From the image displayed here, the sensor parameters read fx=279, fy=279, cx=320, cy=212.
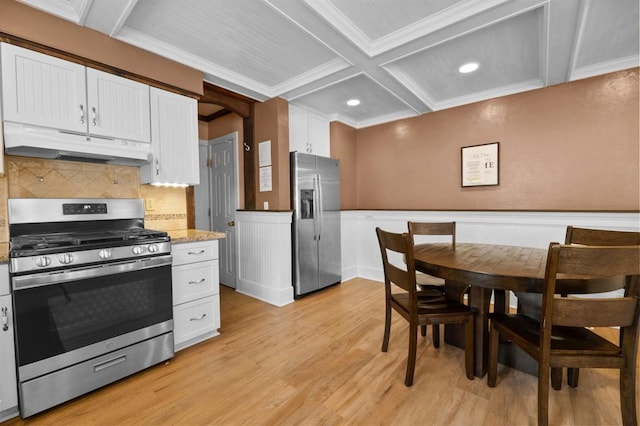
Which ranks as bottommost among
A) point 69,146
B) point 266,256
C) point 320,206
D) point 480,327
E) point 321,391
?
point 321,391

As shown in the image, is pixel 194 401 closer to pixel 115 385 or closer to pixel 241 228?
pixel 115 385

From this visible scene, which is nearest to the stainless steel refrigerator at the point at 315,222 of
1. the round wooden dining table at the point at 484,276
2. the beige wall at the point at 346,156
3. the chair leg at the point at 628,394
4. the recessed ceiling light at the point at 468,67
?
the beige wall at the point at 346,156

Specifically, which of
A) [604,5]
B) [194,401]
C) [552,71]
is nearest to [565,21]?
[604,5]

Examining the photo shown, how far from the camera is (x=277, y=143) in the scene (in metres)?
3.38

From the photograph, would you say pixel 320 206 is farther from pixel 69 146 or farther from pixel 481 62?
pixel 69 146

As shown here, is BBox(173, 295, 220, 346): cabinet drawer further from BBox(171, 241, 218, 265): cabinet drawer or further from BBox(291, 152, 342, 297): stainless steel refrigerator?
BBox(291, 152, 342, 297): stainless steel refrigerator

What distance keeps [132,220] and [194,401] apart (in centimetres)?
161

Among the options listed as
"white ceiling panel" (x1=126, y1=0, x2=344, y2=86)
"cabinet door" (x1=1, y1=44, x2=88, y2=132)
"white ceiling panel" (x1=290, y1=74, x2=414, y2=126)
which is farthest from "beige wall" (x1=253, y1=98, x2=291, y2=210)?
"cabinet door" (x1=1, y1=44, x2=88, y2=132)

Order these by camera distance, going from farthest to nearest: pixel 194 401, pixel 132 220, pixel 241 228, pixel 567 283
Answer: pixel 241 228
pixel 132 220
pixel 194 401
pixel 567 283

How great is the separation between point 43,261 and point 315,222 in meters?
2.65

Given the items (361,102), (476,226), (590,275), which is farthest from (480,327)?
(361,102)

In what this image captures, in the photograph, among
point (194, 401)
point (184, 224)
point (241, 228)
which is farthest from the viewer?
point (241, 228)

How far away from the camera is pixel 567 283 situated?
1.45 m

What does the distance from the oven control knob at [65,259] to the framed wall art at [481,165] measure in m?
3.97
